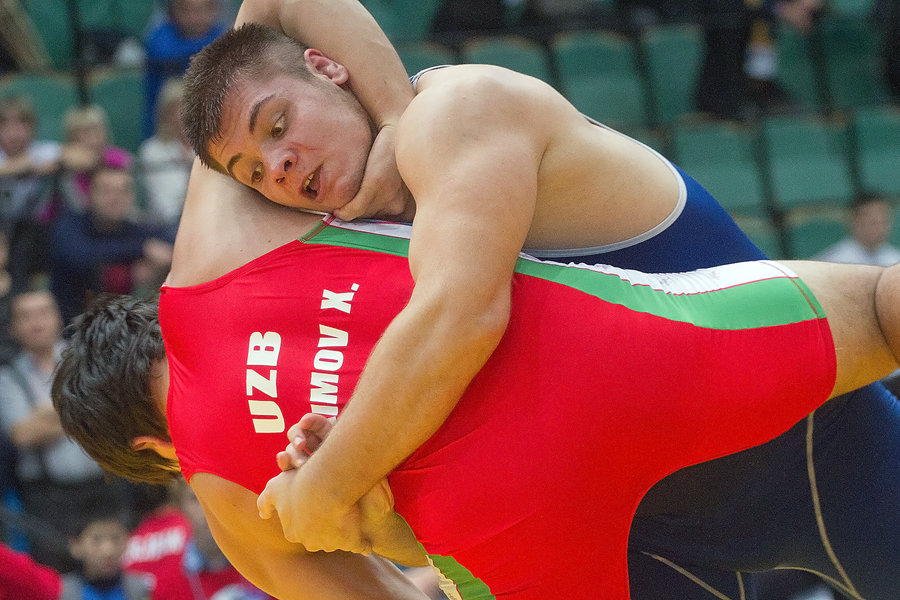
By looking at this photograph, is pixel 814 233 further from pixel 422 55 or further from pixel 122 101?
pixel 122 101

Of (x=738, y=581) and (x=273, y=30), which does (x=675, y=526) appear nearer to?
(x=738, y=581)

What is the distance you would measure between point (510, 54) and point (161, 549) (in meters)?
4.04

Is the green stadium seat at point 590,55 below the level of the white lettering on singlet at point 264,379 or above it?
below

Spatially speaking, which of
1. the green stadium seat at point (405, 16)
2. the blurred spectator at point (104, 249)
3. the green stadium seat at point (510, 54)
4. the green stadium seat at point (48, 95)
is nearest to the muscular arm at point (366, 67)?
the blurred spectator at point (104, 249)

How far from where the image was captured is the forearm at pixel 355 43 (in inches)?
80.2

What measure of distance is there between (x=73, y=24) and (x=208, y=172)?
5472mm

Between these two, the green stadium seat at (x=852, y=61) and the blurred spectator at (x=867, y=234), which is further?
the green stadium seat at (x=852, y=61)

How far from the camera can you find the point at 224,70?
1.99 m

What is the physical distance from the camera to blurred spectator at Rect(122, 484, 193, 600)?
15.3 feet

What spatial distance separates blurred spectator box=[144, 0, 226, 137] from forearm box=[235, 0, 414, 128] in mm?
4488

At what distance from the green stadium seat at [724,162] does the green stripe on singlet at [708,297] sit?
535 cm

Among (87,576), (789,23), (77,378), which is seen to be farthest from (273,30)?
(789,23)

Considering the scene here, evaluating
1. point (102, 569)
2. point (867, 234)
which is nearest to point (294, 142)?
point (102, 569)

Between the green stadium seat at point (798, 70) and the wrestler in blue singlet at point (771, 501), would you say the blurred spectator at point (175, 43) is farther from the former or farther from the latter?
the wrestler in blue singlet at point (771, 501)
